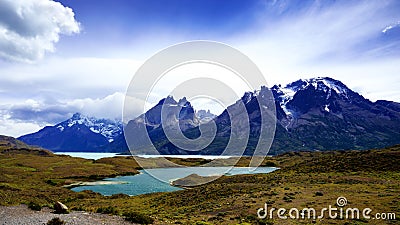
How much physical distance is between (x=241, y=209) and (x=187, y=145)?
10983mm

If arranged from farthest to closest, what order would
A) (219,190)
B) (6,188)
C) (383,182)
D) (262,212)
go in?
(6,188) < (219,190) < (383,182) < (262,212)

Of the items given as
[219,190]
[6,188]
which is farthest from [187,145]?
[6,188]

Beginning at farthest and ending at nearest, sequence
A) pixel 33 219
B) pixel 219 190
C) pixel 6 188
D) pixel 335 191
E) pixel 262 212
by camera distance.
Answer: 1. pixel 6 188
2. pixel 219 190
3. pixel 335 191
4. pixel 262 212
5. pixel 33 219

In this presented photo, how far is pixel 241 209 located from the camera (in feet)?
122

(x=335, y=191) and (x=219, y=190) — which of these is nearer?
(x=335, y=191)

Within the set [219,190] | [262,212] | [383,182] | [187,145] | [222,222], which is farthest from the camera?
[219,190]

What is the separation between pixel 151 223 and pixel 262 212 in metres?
13.5

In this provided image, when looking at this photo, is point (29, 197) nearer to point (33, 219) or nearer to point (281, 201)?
point (33, 219)

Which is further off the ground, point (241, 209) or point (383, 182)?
point (383, 182)

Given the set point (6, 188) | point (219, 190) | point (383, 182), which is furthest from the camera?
point (6, 188)

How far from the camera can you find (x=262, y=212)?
1355 inches

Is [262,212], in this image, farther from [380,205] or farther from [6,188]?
[6,188]

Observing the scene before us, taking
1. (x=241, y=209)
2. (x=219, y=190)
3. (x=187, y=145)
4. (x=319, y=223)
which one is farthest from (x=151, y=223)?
(x=219, y=190)

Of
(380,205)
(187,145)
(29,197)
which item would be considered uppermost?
(187,145)
